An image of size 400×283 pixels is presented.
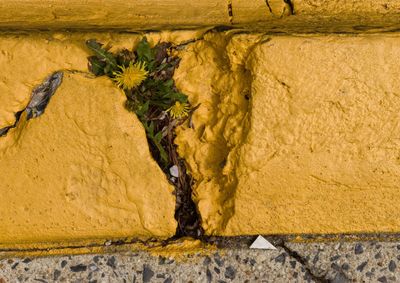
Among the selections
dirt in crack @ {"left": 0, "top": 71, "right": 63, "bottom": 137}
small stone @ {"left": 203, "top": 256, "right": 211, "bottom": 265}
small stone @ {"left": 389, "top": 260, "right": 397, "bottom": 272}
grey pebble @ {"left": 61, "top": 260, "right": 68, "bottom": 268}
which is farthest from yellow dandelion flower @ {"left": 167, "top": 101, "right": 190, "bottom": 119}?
small stone @ {"left": 389, "top": 260, "right": 397, "bottom": 272}

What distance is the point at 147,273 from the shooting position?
5.97 feet

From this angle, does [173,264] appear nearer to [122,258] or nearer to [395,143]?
[122,258]

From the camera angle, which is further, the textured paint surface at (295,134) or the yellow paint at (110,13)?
the yellow paint at (110,13)

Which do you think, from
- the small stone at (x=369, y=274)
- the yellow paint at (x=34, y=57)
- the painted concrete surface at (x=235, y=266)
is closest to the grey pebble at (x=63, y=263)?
the painted concrete surface at (x=235, y=266)

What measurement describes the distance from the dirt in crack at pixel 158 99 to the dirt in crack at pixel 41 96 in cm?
11

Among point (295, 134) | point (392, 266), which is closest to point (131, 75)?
point (295, 134)

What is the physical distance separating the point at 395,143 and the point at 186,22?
0.73 metres

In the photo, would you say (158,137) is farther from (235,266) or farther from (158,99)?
(235,266)

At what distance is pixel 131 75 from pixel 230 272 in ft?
2.18

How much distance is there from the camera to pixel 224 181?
1.82m

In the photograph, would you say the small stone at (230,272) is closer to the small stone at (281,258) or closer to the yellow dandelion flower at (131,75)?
the small stone at (281,258)

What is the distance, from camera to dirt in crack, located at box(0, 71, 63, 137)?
5.74ft

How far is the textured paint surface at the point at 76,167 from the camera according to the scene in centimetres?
175

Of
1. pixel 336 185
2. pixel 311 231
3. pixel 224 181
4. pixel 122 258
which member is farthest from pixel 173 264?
pixel 336 185
